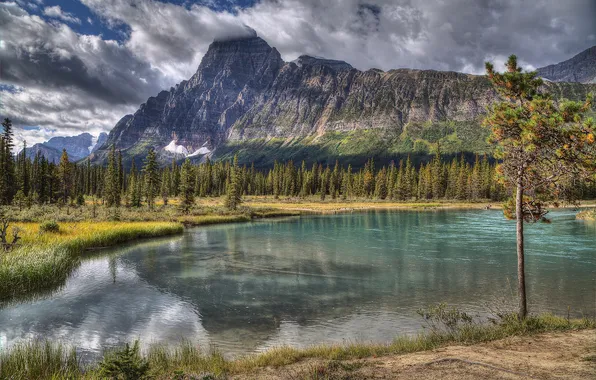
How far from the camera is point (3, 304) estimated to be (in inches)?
782

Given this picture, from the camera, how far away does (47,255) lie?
2677 centimetres

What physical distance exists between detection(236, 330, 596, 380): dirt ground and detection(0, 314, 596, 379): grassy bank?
66 cm

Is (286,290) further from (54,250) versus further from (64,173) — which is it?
(64,173)

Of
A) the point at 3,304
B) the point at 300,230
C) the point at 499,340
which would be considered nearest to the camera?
the point at 499,340

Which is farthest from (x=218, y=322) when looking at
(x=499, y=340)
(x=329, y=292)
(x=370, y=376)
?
(x=499, y=340)

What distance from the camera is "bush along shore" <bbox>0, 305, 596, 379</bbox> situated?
9500 millimetres

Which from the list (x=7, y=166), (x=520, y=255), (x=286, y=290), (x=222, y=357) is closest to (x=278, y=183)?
(x=7, y=166)

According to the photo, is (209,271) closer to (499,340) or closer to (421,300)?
(421,300)

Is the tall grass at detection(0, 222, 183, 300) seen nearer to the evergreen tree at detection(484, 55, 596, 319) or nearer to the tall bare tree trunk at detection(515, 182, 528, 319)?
the tall bare tree trunk at detection(515, 182, 528, 319)

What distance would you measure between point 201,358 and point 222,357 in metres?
0.78

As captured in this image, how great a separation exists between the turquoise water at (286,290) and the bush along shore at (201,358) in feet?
7.59

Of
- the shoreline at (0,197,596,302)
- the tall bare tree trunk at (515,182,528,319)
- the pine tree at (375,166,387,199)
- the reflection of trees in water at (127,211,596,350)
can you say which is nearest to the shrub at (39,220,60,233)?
the shoreline at (0,197,596,302)

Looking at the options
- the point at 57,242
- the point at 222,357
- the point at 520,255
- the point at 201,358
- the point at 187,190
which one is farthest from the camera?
the point at 187,190

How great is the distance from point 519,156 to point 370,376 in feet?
35.4
